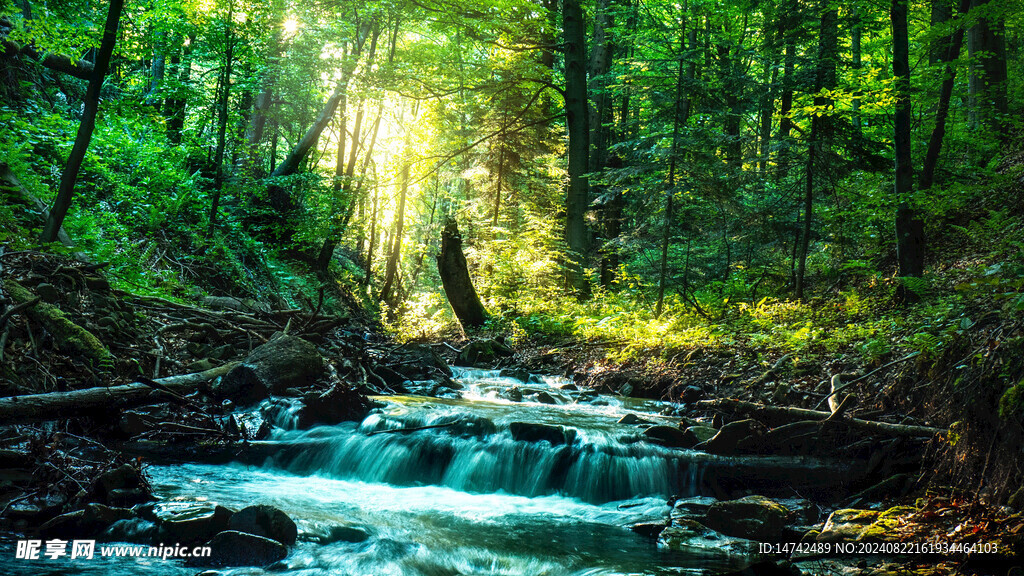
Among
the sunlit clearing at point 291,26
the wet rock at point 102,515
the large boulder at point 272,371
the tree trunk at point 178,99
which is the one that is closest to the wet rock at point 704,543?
the wet rock at point 102,515

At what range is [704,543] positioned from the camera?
4.54m

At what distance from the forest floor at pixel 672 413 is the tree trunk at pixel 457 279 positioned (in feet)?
18.2

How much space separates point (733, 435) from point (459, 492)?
9.59ft

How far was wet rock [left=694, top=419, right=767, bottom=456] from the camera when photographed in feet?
19.5

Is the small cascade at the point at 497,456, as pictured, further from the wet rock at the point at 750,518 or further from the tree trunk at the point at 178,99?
the tree trunk at the point at 178,99

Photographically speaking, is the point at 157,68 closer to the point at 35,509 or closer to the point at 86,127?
the point at 86,127

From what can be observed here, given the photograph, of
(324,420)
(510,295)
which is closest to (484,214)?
(510,295)

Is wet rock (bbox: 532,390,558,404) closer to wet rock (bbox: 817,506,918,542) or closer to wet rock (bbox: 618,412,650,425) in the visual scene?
wet rock (bbox: 618,412,650,425)

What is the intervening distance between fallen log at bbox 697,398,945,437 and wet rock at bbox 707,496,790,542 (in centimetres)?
115

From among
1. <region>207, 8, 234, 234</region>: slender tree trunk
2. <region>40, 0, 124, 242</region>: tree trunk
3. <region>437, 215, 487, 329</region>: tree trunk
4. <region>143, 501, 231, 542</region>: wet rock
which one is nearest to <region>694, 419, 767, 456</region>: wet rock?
<region>143, 501, 231, 542</region>: wet rock

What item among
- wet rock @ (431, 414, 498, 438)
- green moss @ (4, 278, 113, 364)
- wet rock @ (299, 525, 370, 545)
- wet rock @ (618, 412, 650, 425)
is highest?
green moss @ (4, 278, 113, 364)

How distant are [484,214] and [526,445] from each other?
13503 millimetres

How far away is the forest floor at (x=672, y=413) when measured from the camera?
12.8 feet

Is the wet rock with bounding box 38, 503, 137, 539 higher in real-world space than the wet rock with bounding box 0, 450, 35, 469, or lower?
lower
